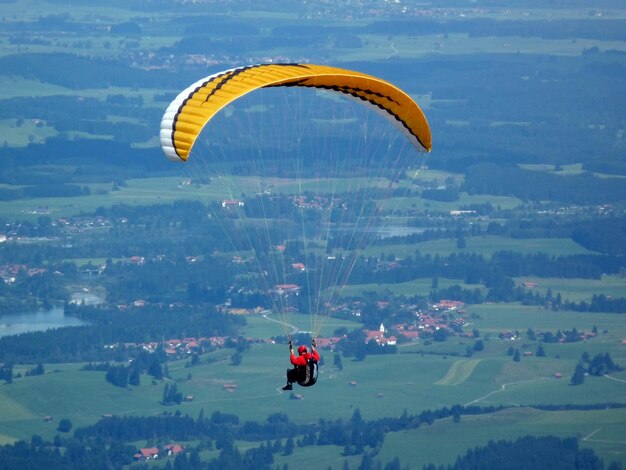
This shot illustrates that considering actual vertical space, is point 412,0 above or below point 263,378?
above

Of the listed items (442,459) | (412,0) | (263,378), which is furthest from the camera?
(412,0)

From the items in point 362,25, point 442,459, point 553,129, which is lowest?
point 442,459

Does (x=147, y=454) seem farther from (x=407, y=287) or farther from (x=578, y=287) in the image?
(x=578, y=287)

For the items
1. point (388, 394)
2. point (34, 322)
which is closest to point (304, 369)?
point (388, 394)

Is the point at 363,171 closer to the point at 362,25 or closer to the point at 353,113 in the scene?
the point at 353,113

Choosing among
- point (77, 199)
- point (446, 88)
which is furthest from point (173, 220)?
point (446, 88)

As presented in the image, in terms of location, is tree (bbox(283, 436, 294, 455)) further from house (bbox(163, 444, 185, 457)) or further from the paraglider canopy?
the paraglider canopy

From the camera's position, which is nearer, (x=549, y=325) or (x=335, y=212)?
(x=549, y=325)
